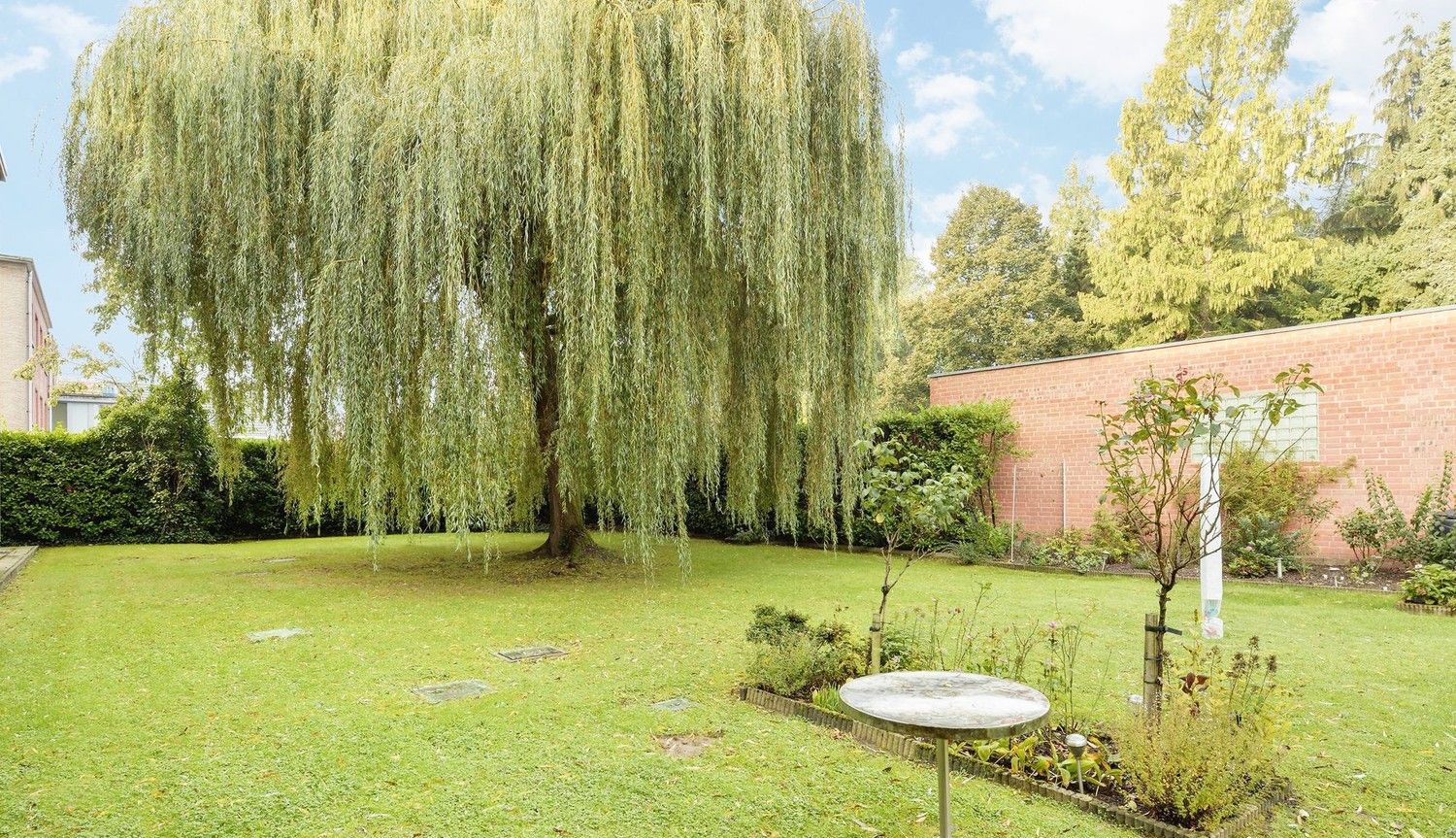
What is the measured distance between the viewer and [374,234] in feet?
20.4

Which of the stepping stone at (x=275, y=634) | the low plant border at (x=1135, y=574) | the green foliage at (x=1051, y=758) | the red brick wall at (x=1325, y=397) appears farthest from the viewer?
the red brick wall at (x=1325, y=397)

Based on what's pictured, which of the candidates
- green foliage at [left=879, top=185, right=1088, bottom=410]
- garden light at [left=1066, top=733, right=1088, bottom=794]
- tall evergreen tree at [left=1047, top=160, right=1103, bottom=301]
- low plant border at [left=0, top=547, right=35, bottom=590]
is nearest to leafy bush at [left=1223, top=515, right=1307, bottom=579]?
garden light at [left=1066, top=733, right=1088, bottom=794]

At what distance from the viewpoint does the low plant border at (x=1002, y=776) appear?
8.56 feet

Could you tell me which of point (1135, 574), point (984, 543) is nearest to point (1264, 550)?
point (1135, 574)

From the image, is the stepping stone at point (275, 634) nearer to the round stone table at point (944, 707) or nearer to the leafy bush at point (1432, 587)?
the round stone table at point (944, 707)

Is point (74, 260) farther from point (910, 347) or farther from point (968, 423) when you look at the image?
point (910, 347)

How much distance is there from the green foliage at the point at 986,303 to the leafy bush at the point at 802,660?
53.9ft

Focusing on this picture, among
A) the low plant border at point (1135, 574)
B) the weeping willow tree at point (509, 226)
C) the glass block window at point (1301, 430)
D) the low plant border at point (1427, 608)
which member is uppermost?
the weeping willow tree at point (509, 226)

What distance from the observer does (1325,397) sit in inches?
357

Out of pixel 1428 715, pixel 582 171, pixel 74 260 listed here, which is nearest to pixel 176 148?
pixel 74 260

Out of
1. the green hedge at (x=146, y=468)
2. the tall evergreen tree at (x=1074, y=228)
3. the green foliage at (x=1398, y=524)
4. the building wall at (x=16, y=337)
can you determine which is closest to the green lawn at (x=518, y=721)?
the green foliage at (x=1398, y=524)

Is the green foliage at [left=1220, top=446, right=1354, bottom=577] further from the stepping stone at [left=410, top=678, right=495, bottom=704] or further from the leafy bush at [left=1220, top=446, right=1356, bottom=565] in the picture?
the stepping stone at [left=410, top=678, right=495, bottom=704]

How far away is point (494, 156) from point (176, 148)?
3264mm

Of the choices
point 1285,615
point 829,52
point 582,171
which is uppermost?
point 829,52
